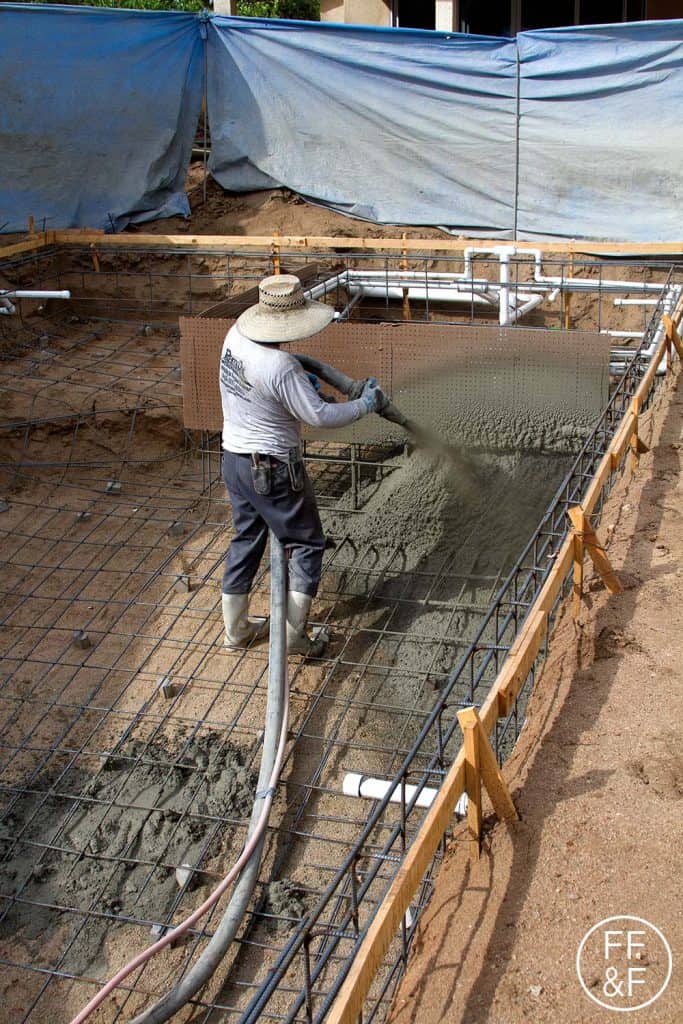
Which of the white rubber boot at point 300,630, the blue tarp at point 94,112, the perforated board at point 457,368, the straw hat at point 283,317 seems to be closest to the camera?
the straw hat at point 283,317

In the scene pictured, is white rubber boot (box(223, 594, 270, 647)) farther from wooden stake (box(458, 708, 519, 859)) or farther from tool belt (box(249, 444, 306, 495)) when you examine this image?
wooden stake (box(458, 708, 519, 859))

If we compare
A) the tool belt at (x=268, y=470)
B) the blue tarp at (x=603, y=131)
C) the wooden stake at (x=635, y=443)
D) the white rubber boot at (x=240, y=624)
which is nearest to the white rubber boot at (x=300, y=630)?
the white rubber boot at (x=240, y=624)

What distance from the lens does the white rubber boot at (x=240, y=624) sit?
496 centimetres

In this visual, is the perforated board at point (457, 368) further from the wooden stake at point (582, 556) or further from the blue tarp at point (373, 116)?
the blue tarp at point (373, 116)

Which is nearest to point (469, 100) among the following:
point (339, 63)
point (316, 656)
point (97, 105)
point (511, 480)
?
point (339, 63)

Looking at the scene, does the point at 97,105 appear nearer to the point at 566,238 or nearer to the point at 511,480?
the point at 566,238

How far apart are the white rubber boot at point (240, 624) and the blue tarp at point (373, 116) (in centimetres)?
624

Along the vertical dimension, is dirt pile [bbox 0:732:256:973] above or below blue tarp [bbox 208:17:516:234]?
below

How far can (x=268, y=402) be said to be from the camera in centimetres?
457

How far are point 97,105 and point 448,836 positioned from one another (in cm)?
913

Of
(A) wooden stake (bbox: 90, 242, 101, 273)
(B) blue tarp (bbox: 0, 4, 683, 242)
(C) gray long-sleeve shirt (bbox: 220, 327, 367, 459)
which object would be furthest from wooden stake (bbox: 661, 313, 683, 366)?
(A) wooden stake (bbox: 90, 242, 101, 273)

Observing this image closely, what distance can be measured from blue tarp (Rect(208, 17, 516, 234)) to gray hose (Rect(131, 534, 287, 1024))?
6.41 m

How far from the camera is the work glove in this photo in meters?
4.66

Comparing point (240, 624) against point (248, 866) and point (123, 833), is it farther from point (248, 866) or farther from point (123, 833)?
point (248, 866)
